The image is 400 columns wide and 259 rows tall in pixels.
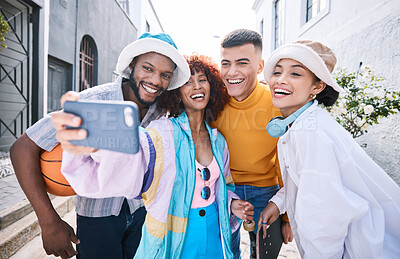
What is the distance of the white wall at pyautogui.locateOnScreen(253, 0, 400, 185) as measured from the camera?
12.1 ft

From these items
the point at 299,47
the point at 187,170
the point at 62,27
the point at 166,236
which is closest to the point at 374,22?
the point at 299,47

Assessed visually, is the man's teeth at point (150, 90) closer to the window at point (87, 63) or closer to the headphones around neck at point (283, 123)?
the headphones around neck at point (283, 123)

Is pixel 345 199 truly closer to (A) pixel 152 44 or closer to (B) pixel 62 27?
(A) pixel 152 44

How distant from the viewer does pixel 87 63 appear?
898 centimetres

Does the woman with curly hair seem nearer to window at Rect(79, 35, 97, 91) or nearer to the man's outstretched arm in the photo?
the man's outstretched arm

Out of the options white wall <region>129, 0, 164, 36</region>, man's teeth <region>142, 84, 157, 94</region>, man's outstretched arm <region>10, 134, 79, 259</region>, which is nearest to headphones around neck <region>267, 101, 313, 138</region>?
man's teeth <region>142, 84, 157, 94</region>

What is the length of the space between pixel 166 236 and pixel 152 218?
155 millimetres

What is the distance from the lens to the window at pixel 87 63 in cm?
852

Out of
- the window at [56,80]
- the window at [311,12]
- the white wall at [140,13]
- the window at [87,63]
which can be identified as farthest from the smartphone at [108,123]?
the white wall at [140,13]

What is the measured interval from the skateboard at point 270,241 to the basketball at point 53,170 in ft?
4.43

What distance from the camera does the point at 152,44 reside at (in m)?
1.79

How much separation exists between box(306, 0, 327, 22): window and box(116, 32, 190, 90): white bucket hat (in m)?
6.68

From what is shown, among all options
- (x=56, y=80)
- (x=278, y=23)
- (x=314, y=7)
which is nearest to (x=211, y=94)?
(x=56, y=80)

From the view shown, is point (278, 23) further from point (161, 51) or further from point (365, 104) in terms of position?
point (161, 51)
